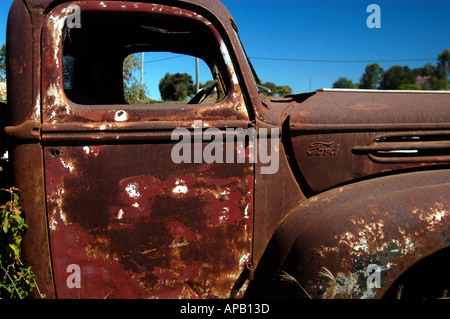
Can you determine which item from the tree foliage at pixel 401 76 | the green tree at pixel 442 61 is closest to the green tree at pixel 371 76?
the tree foliage at pixel 401 76

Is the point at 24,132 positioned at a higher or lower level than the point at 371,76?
lower

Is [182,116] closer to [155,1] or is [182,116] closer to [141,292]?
[155,1]

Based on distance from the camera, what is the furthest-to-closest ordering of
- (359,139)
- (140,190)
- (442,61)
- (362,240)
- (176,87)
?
(442,61) → (176,87) → (359,139) → (140,190) → (362,240)

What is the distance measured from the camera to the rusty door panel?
1541 millimetres

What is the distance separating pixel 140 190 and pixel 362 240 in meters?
1.01

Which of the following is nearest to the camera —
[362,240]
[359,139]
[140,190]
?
[362,240]

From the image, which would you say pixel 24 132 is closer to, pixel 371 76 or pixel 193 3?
pixel 193 3

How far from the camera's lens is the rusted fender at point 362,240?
56.9 inches

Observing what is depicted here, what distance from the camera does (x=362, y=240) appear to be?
146cm

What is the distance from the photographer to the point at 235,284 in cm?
164

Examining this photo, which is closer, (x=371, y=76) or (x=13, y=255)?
(x=13, y=255)

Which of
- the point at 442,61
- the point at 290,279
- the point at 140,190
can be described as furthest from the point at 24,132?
the point at 442,61

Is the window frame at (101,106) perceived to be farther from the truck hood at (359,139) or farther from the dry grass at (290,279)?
the dry grass at (290,279)

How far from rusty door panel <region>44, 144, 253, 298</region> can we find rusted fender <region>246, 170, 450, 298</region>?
0.22 m
